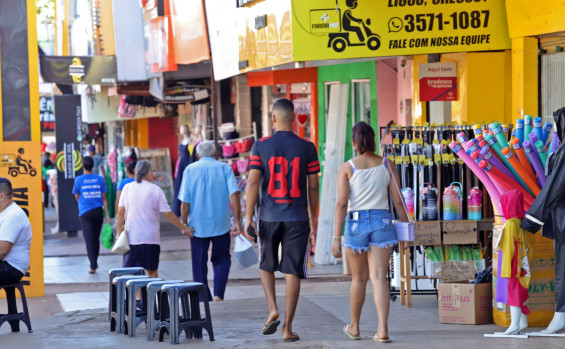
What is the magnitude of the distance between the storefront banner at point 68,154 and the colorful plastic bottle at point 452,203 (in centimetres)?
1241

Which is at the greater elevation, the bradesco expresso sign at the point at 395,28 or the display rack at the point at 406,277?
the bradesco expresso sign at the point at 395,28

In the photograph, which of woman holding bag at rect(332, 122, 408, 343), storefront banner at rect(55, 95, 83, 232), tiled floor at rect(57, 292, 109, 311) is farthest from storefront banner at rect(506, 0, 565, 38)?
storefront banner at rect(55, 95, 83, 232)

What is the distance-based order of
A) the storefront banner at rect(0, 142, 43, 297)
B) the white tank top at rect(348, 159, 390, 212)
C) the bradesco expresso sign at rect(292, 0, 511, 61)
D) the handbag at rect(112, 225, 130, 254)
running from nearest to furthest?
the white tank top at rect(348, 159, 390, 212)
the handbag at rect(112, 225, 130, 254)
the bradesco expresso sign at rect(292, 0, 511, 61)
the storefront banner at rect(0, 142, 43, 297)

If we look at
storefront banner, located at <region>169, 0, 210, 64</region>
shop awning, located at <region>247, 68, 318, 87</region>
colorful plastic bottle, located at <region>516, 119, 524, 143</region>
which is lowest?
colorful plastic bottle, located at <region>516, 119, 524, 143</region>

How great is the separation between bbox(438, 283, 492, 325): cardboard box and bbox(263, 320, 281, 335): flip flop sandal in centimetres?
169

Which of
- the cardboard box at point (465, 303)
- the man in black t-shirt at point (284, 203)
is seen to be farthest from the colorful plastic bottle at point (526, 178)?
the man in black t-shirt at point (284, 203)

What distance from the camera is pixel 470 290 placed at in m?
9.41

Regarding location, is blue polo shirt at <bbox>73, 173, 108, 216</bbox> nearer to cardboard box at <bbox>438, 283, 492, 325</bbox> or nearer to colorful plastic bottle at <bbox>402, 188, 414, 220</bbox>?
colorful plastic bottle at <bbox>402, 188, 414, 220</bbox>

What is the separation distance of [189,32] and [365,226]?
12.0 m

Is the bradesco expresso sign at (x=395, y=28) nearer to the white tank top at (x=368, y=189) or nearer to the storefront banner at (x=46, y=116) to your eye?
the white tank top at (x=368, y=189)

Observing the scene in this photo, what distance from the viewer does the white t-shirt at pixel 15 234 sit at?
962cm

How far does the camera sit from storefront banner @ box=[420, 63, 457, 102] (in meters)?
12.3

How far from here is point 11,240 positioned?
9.62m

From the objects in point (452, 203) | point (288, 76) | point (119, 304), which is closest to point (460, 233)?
point (452, 203)
